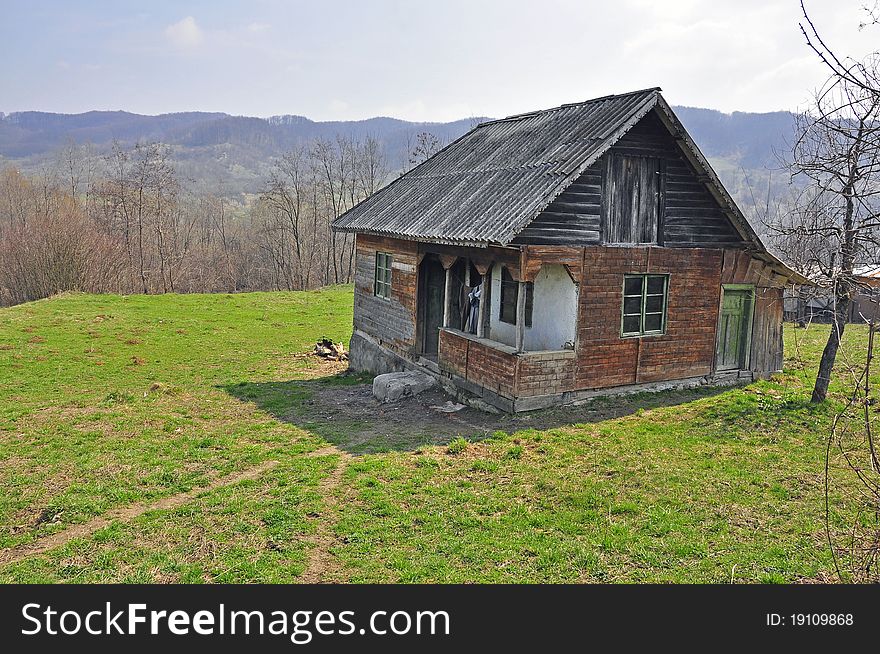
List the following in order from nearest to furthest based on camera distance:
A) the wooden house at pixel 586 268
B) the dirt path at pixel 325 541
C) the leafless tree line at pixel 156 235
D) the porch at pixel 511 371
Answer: the dirt path at pixel 325 541 → the porch at pixel 511 371 → the wooden house at pixel 586 268 → the leafless tree line at pixel 156 235

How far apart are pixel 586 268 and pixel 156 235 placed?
50.4 m

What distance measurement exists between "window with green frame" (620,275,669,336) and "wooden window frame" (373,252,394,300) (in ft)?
21.1

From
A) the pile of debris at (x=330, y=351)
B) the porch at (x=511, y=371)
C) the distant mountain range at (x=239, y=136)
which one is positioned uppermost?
the distant mountain range at (x=239, y=136)

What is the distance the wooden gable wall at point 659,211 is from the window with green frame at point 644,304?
92 centimetres

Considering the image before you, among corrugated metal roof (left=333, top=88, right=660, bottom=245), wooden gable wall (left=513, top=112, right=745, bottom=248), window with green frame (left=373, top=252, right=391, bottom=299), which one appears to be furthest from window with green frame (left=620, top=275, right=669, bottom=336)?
window with green frame (left=373, top=252, right=391, bottom=299)

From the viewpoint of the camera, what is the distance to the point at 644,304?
1452 cm

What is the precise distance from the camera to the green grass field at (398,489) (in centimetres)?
736

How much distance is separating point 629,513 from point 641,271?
6898 mm

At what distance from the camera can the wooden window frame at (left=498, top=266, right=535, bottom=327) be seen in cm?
1451

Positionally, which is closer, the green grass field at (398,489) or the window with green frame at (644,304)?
the green grass field at (398,489)

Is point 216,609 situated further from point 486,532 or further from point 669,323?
point 669,323

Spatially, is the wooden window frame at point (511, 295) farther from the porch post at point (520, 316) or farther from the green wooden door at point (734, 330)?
the green wooden door at point (734, 330)

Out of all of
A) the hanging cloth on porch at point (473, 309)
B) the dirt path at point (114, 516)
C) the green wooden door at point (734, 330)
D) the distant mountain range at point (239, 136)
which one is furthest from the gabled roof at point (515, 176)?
the distant mountain range at point (239, 136)

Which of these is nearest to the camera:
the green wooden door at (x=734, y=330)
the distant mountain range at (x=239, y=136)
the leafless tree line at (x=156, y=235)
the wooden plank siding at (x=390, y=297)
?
the green wooden door at (x=734, y=330)
